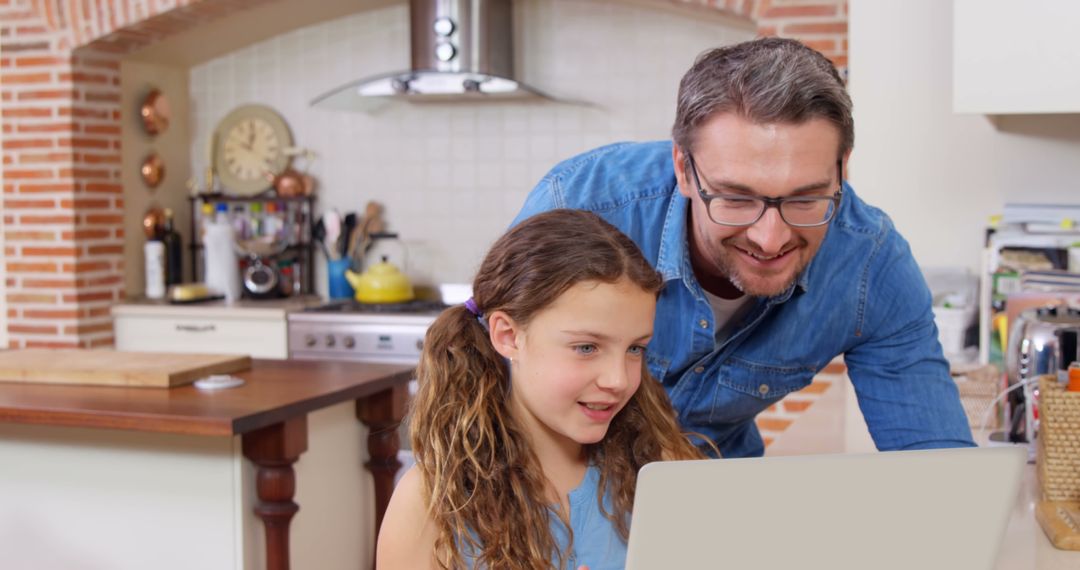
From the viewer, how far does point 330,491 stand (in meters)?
3.01

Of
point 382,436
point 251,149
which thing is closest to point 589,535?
point 382,436

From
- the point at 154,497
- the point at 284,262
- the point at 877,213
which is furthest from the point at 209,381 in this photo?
the point at 284,262

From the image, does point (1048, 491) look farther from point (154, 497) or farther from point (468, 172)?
point (468, 172)

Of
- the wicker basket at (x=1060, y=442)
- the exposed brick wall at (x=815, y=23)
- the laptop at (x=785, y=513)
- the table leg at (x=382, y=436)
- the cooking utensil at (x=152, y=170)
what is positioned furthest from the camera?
the cooking utensil at (x=152, y=170)

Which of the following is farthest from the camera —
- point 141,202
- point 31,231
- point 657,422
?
point 141,202

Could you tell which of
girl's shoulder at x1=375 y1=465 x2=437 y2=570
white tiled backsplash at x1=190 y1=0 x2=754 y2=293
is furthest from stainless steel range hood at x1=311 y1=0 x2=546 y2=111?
girl's shoulder at x1=375 y1=465 x2=437 y2=570

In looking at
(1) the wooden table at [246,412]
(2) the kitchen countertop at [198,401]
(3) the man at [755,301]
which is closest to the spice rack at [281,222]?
(2) the kitchen countertop at [198,401]

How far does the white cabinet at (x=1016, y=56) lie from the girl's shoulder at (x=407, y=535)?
206 centimetres

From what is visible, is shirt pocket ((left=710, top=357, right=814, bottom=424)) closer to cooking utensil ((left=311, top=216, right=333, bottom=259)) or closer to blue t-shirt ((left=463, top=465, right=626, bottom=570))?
blue t-shirt ((left=463, top=465, right=626, bottom=570))

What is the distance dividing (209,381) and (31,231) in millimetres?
2355

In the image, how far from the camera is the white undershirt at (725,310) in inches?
64.5

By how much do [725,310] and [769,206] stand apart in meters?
0.42

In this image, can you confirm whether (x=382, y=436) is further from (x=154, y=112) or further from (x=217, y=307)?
(x=154, y=112)

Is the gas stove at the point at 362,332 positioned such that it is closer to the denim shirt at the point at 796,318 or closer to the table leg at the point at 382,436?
the table leg at the point at 382,436
